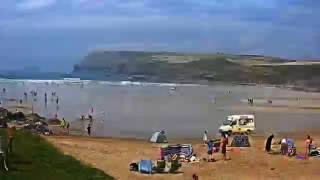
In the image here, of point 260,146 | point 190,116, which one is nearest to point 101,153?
point 260,146

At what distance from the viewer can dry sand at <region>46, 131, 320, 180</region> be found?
81.9ft

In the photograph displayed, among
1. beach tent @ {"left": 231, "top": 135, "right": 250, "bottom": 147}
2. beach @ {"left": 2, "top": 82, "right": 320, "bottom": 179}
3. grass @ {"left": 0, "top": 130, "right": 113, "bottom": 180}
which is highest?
grass @ {"left": 0, "top": 130, "right": 113, "bottom": 180}

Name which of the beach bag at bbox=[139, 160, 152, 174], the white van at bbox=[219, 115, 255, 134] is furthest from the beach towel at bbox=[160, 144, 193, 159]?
the white van at bbox=[219, 115, 255, 134]

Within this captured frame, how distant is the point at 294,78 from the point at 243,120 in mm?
150370

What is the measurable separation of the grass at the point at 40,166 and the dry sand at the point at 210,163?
4243mm

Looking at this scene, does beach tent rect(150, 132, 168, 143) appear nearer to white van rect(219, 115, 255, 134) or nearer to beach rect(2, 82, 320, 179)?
beach rect(2, 82, 320, 179)

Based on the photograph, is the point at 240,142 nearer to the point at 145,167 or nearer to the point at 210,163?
the point at 210,163

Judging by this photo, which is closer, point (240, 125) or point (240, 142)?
point (240, 142)

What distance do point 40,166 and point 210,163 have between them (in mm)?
11972

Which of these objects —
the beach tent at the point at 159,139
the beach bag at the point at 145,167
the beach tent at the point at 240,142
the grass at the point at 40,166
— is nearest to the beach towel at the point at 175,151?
the beach bag at the point at 145,167

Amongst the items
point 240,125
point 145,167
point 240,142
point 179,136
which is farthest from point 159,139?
point 145,167

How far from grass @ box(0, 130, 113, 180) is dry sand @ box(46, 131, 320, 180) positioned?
4.24 m

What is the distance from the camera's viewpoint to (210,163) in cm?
2788

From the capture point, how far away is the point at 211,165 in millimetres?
27391
